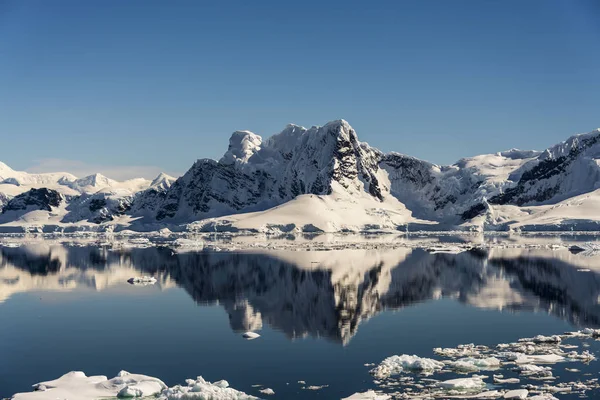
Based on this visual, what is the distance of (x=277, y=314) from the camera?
5209 cm

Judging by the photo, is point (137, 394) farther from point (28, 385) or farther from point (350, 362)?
point (350, 362)

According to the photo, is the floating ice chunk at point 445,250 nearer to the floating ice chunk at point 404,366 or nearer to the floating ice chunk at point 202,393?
the floating ice chunk at point 404,366

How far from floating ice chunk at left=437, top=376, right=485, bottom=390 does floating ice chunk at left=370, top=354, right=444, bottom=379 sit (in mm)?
2964

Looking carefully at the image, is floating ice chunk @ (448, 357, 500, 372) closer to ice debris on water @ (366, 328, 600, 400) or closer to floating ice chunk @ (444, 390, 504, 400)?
ice debris on water @ (366, 328, 600, 400)

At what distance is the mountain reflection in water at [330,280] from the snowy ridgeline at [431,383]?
30.2ft

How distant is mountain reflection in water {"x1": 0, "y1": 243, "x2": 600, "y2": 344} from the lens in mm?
52250

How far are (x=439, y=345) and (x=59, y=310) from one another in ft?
112

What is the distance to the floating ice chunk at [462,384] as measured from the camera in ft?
98.2

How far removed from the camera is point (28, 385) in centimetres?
3212

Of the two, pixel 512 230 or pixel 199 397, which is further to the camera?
pixel 512 230

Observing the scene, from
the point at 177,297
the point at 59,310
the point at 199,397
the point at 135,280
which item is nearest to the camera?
the point at 199,397

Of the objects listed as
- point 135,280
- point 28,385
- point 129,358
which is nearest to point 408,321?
point 129,358

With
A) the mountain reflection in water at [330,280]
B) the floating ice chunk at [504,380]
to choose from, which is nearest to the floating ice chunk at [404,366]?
the floating ice chunk at [504,380]

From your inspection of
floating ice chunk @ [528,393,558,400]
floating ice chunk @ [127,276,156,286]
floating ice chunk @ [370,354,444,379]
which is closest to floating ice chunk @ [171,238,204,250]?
floating ice chunk @ [127,276,156,286]
